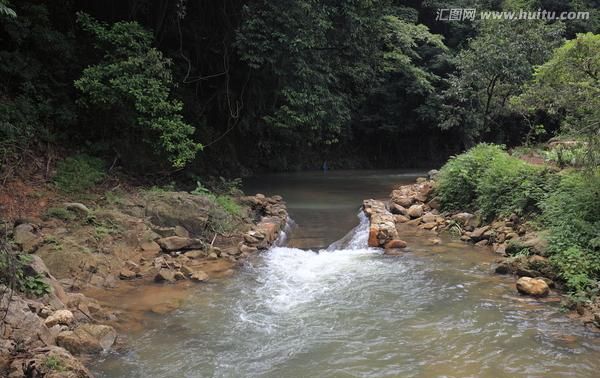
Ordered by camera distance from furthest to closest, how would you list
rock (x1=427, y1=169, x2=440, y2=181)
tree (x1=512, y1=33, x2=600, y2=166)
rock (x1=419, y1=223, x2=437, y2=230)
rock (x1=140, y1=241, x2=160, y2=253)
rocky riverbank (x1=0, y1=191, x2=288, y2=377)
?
1. rock (x1=427, y1=169, x2=440, y2=181)
2. rock (x1=419, y1=223, x2=437, y2=230)
3. rock (x1=140, y1=241, x2=160, y2=253)
4. tree (x1=512, y1=33, x2=600, y2=166)
5. rocky riverbank (x1=0, y1=191, x2=288, y2=377)

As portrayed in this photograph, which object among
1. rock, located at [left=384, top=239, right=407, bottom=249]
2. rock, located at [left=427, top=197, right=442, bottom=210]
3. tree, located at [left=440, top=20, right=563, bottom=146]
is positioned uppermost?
tree, located at [left=440, top=20, right=563, bottom=146]

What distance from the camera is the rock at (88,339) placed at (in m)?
5.32

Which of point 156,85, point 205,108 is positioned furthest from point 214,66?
point 156,85

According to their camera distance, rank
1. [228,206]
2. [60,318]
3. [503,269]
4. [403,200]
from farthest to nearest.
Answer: [403,200]
[228,206]
[503,269]
[60,318]

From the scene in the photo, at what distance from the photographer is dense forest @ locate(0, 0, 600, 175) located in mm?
10859

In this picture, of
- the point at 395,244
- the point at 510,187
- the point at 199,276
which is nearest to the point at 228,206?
the point at 199,276

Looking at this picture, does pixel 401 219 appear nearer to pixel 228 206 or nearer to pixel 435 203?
pixel 435 203

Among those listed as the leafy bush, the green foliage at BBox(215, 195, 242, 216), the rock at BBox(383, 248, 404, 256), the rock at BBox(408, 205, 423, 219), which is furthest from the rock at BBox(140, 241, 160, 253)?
the rock at BBox(408, 205, 423, 219)

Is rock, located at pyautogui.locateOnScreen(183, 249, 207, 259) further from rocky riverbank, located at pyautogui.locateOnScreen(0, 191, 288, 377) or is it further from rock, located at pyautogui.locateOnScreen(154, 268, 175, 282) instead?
rock, located at pyautogui.locateOnScreen(154, 268, 175, 282)

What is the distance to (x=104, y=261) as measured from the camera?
8172 millimetres

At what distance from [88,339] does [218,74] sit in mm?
11793

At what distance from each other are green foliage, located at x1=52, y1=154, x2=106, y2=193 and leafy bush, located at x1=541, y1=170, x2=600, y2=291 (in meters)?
9.19

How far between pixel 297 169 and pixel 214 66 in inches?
531

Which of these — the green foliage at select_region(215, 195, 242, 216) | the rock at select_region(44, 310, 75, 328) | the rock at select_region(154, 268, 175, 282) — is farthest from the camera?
the green foliage at select_region(215, 195, 242, 216)
